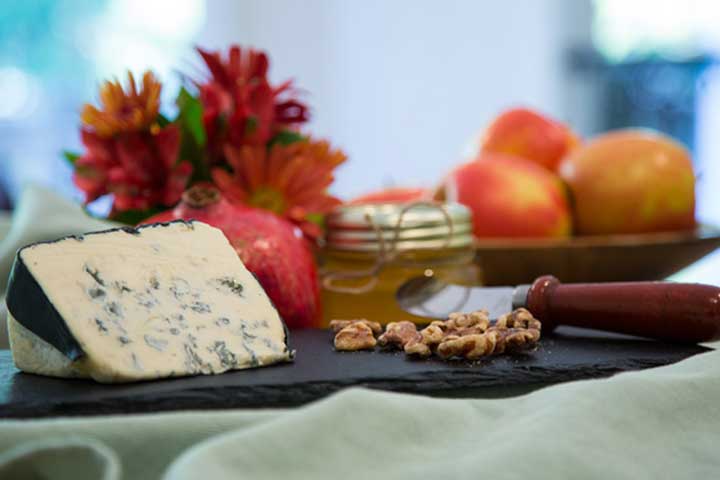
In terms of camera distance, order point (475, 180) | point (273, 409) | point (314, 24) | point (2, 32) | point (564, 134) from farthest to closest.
Result: 1. point (2, 32)
2. point (314, 24)
3. point (564, 134)
4. point (475, 180)
5. point (273, 409)

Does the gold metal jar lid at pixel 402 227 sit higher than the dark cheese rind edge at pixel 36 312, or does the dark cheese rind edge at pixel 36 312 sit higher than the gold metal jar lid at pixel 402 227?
the dark cheese rind edge at pixel 36 312

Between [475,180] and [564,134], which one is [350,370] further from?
[564,134]

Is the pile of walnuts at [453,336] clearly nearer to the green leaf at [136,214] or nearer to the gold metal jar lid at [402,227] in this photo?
the gold metal jar lid at [402,227]

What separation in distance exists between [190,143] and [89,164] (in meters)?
0.12

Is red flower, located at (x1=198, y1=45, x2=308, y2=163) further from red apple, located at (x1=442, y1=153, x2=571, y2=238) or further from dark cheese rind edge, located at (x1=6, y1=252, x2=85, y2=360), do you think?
dark cheese rind edge, located at (x1=6, y1=252, x2=85, y2=360)

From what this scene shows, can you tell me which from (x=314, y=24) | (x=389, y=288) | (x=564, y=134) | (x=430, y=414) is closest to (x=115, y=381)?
(x=430, y=414)

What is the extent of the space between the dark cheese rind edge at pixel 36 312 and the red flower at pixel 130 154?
0.35 m

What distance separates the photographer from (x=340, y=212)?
99 centimetres

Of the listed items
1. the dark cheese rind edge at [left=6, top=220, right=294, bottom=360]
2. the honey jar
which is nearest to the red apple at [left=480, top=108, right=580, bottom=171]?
the honey jar

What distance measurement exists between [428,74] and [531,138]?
8.02 ft

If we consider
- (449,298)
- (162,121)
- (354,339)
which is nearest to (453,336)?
(354,339)

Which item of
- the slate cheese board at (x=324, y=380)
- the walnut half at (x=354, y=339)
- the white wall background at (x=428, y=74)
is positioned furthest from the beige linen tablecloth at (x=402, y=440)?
the white wall background at (x=428, y=74)

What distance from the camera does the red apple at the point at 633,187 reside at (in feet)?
3.85

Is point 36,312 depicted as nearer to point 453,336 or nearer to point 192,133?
point 453,336
